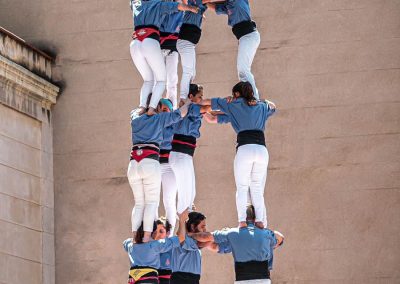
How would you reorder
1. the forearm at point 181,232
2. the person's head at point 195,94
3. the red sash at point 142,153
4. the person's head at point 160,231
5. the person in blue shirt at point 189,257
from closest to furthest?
1. the person's head at point 160,231
2. the red sash at point 142,153
3. the forearm at point 181,232
4. the person in blue shirt at point 189,257
5. the person's head at point 195,94

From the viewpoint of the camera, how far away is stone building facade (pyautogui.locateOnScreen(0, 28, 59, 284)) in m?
20.5

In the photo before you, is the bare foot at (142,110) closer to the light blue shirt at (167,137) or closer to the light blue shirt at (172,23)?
the light blue shirt at (167,137)

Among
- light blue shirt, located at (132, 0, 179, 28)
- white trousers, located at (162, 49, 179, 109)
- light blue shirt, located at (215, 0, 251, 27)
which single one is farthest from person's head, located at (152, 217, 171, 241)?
light blue shirt, located at (215, 0, 251, 27)

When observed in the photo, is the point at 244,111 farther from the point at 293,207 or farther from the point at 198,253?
the point at 293,207

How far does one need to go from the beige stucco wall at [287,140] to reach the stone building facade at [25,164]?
243mm

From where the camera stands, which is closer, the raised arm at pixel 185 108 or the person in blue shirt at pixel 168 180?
the raised arm at pixel 185 108

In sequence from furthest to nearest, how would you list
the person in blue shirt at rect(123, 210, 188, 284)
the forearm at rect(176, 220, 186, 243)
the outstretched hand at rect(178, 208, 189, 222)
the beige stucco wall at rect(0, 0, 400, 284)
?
the beige stucco wall at rect(0, 0, 400, 284) < the outstretched hand at rect(178, 208, 189, 222) < the forearm at rect(176, 220, 186, 243) < the person in blue shirt at rect(123, 210, 188, 284)

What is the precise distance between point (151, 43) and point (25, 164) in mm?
5222

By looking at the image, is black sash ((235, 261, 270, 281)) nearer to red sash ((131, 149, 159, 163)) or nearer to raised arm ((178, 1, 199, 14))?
red sash ((131, 149, 159, 163))

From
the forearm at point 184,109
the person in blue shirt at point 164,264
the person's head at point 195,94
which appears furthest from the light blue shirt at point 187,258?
the person's head at point 195,94

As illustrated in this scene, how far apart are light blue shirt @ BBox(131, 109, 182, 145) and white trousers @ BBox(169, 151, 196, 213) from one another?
2.07 ft

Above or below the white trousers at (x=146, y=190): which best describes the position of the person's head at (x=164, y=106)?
above

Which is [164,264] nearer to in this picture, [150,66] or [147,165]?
[147,165]

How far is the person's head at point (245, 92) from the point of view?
16.5 metres
